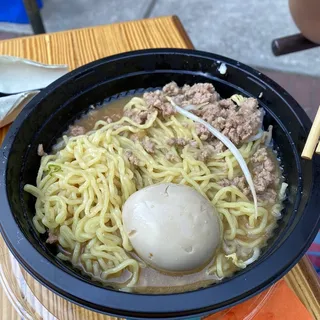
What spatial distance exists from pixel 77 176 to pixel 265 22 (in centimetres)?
195

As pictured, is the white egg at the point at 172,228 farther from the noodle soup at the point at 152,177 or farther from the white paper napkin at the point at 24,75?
the white paper napkin at the point at 24,75

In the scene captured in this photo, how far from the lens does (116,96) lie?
1219mm

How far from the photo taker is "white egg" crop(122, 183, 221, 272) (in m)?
0.86

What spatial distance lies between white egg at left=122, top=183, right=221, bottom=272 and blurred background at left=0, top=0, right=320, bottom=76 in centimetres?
163

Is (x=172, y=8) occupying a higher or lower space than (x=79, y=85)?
lower

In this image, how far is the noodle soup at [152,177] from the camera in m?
0.92

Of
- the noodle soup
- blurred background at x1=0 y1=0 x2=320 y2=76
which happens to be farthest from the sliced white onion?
blurred background at x1=0 y1=0 x2=320 y2=76

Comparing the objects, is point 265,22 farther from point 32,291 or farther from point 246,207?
point 32,291

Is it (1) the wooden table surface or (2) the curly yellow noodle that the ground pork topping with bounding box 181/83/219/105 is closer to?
(2) the curly yellow noodle

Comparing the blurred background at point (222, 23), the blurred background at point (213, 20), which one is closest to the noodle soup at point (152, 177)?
the blurred background at point (222, 23)

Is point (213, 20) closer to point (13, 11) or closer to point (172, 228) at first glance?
point (13, 11)

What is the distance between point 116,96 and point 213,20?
5.28 ft

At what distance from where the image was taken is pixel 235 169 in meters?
1.07

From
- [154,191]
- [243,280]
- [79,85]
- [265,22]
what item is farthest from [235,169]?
[265,22]
